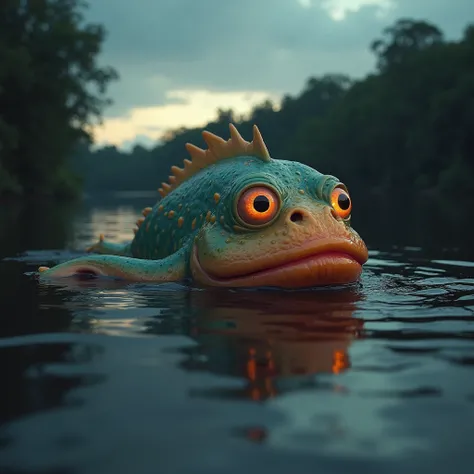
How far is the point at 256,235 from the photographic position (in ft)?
17.8

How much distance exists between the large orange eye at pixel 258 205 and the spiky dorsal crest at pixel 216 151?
2.68ft

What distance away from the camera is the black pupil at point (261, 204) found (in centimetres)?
548

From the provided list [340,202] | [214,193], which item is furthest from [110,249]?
[340,202]

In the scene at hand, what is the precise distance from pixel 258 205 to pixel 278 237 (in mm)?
333

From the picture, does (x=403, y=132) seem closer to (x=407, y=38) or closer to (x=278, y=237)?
(x=407, y=38)

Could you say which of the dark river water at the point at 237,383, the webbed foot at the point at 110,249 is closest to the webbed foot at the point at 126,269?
the dark river water at the point at 237,383

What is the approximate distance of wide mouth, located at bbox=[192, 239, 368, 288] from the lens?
530cm

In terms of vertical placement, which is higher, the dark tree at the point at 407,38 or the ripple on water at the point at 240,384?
the dark tree at the point at 407,38

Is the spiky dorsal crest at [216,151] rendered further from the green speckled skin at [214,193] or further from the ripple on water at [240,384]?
the ripple on water at [240,384]

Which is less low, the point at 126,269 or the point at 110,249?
the point at 110,249

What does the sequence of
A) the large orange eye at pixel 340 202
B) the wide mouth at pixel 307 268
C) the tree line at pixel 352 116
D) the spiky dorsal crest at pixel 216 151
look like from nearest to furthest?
the wide mouth at pixel 307 268, the large orange eye at pixel 340 202, the spiky dorsal crest at pixel 216 151, the tree line at pixel 352 116

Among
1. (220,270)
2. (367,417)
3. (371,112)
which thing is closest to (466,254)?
(220,270)

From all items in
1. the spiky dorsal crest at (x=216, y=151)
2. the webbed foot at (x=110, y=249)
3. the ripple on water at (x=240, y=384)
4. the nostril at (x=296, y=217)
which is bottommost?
the ripple on water at (x=240, y=384)

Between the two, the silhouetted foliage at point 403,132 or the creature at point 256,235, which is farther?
the silhouetted foliage at point 403,132
